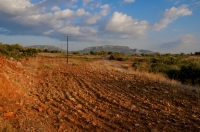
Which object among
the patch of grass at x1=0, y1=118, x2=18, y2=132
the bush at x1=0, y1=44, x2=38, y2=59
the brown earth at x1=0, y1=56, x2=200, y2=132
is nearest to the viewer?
the patch of grass at x1=0, y1=118, x2=18, y2=132

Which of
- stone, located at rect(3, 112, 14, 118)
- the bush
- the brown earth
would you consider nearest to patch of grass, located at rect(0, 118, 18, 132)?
the brown earth

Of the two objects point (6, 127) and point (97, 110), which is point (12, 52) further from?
point (6, 127)

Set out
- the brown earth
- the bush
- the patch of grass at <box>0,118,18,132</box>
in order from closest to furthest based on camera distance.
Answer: the patch of grass at <box>0,118,18,132</box> → the brown earth → the bush

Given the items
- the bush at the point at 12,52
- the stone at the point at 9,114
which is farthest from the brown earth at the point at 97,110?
the bush at the point at 12,52

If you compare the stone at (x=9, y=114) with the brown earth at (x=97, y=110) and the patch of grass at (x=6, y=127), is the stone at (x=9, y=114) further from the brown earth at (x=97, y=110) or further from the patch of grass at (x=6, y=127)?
the patch of grass at (x=6, y=127)

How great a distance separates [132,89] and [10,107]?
5795 mm

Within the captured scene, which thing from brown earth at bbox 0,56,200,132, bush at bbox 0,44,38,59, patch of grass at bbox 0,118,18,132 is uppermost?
bush at bbox 0,44,38,59

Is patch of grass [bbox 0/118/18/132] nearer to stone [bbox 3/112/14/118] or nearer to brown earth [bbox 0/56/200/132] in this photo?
brown earth [bbox 0/56/200/132]

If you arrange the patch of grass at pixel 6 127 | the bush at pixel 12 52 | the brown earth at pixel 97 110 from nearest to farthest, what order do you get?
the patch of grass at pixel 6 127 < the brown earth at pixel 97 110 < the bush at pixel 12 52

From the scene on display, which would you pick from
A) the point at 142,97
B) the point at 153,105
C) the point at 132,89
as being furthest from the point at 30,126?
the point at 132,89

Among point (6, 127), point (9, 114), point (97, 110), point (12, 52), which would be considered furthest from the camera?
point (12, 52)

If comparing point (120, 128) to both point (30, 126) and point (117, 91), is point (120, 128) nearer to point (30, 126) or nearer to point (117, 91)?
point (30, 126)

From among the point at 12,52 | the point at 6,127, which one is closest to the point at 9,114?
the point at 6,127

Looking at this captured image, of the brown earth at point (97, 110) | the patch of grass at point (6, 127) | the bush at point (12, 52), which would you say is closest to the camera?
the patch of grass at point (6, 127)
